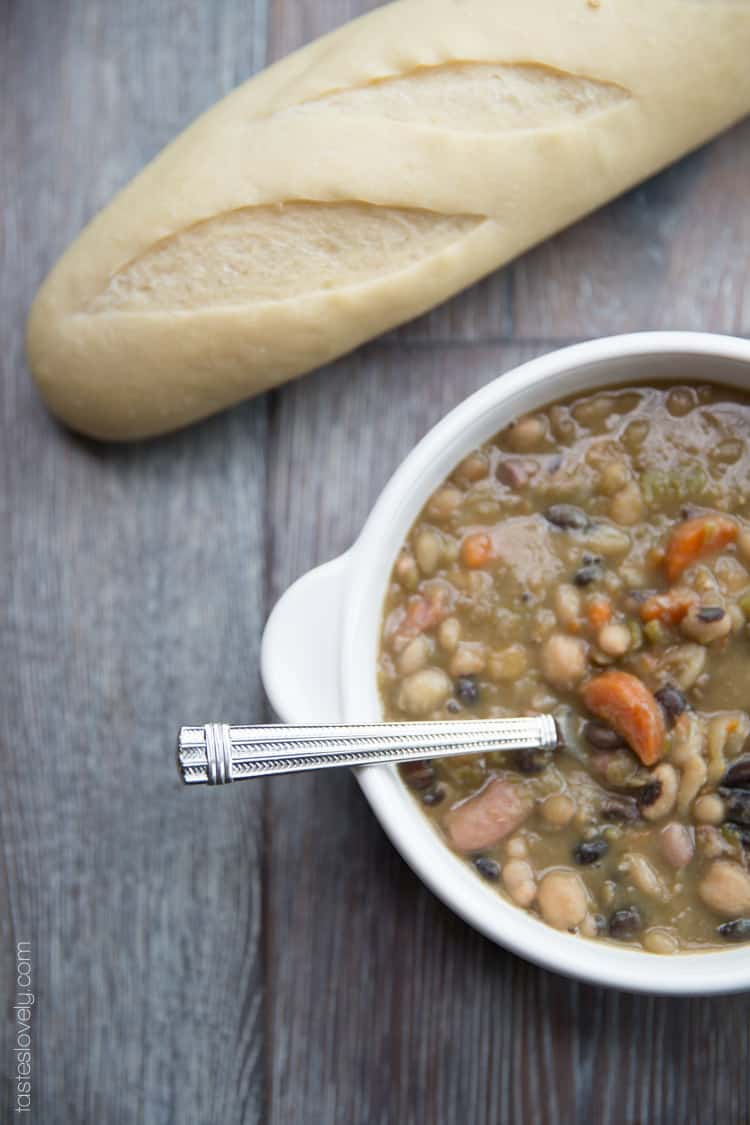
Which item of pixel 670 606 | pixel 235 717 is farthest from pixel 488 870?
pixel 235 717

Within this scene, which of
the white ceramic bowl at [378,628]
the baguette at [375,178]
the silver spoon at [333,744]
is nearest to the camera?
the silver spoon at [333,744]

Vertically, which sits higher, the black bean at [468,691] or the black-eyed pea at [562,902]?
the black bean at [468,691]

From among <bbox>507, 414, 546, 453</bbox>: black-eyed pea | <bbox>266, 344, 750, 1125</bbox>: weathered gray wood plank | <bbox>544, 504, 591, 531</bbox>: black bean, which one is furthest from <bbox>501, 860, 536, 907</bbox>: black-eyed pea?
<bbox>507, 414, 546, 453</bbox>: black-eyed pea

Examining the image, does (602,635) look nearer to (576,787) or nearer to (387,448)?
(576,787)

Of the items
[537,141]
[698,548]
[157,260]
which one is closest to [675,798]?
[698,548]

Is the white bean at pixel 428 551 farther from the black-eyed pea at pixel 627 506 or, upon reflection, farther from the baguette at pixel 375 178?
the baguette at pixel 375 178

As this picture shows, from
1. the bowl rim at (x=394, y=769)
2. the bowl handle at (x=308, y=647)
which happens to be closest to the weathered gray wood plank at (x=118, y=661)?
the bowl handle at (x=308, y=647)
